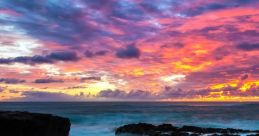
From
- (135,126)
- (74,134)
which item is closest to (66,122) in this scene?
(135,126)

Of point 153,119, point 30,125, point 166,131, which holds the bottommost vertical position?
point 166,131

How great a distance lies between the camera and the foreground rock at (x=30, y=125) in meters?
5.77

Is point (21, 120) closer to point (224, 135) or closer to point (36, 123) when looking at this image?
point (36, 123)

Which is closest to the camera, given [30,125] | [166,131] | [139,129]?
[30,125]

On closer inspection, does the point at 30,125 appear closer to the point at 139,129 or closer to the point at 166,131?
the point at 166,131

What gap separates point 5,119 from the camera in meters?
5.79

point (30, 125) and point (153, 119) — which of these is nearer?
point (30, 125)

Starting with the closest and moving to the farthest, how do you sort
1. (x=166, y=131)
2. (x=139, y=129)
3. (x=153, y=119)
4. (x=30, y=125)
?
(x=30, y=125) < (x=166, y=131) < (x=139, y=129) < (x=153, y=119)

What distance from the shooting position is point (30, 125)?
5848mm

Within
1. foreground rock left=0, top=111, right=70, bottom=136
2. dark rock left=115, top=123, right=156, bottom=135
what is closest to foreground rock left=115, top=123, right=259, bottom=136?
dark rock left=115, top=123, right=156, bottom=135

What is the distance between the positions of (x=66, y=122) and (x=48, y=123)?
0.42m

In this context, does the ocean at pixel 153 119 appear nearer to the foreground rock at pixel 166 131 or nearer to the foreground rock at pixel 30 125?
the foreground rock at pixel 166 131

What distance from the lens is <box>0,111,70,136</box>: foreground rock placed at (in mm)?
5766

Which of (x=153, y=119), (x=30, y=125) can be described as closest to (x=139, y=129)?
(x=153, y=119)
